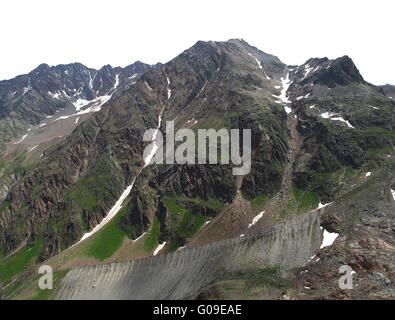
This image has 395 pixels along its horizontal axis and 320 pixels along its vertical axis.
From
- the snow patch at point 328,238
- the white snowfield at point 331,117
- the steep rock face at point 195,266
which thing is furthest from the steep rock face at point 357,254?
the white snowfield at point 331,117

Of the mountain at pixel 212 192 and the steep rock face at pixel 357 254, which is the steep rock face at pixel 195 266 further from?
the mountain at pixel 212 192

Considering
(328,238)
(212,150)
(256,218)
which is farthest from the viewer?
(212,150)

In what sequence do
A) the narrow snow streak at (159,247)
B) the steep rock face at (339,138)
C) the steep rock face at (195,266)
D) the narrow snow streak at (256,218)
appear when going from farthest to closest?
the steep rock face at (339,138)
the narrow snow streak at (159,247)
the narrow snow streak at (256,218)
the steep rock face at (195,266)

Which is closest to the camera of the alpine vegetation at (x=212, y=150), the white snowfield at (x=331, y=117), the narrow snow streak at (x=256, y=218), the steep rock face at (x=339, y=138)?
the narrow snow streak at (x=256, y=218)

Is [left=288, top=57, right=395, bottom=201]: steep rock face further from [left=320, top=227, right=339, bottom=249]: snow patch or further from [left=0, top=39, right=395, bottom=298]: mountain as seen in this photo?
[left=320, top=227, right=339, bottom=249]: snow patch

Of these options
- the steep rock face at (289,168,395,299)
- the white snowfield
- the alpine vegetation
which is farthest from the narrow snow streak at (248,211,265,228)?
the white snowfield

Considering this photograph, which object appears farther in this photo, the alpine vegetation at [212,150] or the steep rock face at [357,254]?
the alpine vegetation at [212,150]

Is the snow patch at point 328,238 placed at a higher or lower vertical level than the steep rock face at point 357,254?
lower

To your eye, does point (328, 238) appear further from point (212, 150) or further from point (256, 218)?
point (212, 150)

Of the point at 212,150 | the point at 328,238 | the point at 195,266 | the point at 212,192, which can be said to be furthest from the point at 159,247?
the point at 328,238

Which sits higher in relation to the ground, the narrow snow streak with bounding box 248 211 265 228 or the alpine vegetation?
the alpine vegetation

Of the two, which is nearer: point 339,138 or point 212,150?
point 339,138

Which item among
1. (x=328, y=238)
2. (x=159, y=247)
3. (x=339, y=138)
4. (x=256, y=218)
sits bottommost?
(x=159, y=247)

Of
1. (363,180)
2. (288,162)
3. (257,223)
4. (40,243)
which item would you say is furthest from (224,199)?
(40,243)
